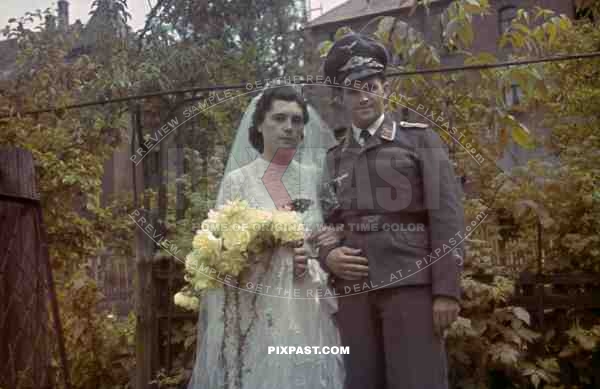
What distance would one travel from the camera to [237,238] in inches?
62.4

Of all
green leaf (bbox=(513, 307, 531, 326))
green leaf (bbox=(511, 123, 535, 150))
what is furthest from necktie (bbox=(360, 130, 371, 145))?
green leaf (bbox=(513, 307, 531, 326))

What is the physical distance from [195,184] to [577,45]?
2.15m

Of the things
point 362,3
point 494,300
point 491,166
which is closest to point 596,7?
point 491,166

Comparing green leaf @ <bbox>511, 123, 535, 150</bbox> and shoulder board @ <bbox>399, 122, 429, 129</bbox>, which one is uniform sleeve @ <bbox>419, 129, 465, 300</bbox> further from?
green leaf @ <bbox>511, 123, 535, 150</bbox>

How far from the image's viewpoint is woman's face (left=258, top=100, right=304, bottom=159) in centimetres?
173

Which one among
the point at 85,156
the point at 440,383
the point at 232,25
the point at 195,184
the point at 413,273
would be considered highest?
the point at 232,25

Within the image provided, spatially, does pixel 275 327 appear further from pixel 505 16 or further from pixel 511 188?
pixel 505 16

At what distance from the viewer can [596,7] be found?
7.48 feet

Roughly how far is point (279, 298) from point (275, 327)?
0.08 m

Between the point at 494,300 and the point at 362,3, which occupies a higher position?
the point at 362,3

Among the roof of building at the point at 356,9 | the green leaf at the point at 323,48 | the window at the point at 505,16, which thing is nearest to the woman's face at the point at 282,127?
the green leaf at the point at 323,48

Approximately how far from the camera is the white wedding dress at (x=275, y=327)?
64.8 inches

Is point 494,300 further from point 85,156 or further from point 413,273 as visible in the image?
point 85,156

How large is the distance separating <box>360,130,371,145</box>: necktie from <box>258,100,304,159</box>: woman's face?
0.20 m
